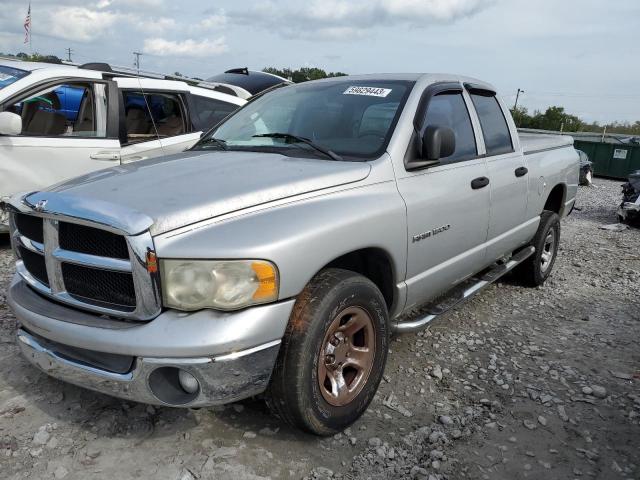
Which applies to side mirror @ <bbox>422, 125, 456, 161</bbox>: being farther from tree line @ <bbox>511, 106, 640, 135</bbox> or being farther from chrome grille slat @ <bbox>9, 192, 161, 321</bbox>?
tree line @ <bbox>511, 106, 640, 135</bbox>

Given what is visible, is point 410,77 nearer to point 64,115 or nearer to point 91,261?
point 91,261

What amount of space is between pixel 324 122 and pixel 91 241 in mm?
1666

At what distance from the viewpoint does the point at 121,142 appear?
5586mm

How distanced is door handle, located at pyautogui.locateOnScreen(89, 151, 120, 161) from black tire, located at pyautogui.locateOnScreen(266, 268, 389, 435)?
373 centimetres

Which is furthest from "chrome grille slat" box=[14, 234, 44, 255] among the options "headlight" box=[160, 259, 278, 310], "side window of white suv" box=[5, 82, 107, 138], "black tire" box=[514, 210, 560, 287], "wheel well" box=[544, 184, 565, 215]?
"wheel well" box=[544, 184, 565, 215]

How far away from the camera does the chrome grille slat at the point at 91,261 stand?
7.06 feet

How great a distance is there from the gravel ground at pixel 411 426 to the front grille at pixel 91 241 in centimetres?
96

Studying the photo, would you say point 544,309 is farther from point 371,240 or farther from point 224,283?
point 224,283

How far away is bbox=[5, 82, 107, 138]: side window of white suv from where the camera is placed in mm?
5434

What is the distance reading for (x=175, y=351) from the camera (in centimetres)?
211

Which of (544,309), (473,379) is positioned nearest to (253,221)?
(473,379)

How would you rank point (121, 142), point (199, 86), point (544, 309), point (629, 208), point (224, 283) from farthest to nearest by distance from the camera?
point (629, 208), point (199, 86), point (121, 142), point (544, 309), point (224, 283)

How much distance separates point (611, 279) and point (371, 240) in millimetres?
4387

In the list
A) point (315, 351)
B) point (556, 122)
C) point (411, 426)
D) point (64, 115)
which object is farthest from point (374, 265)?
point (556, 122)
